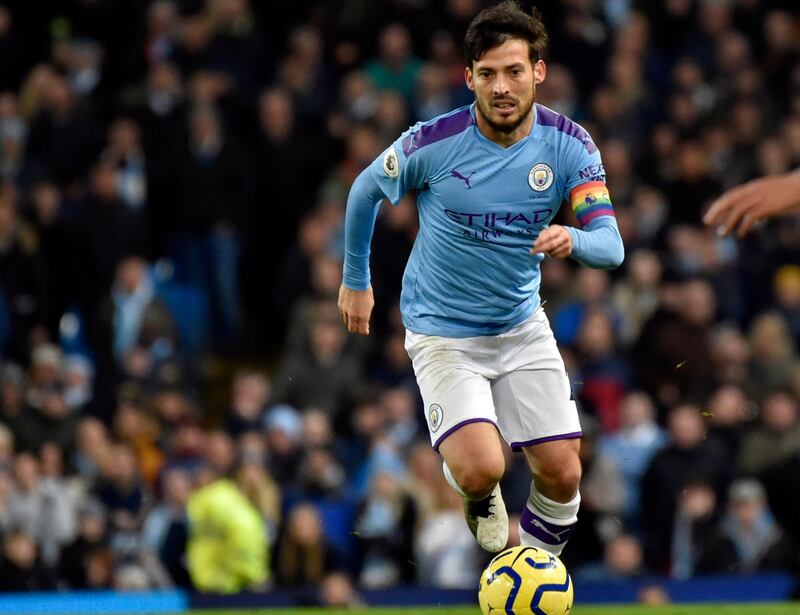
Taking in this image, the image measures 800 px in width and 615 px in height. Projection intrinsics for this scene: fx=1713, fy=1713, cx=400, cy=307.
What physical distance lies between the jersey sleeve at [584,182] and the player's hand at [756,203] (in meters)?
1.77

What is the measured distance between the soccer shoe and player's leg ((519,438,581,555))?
0.14 m

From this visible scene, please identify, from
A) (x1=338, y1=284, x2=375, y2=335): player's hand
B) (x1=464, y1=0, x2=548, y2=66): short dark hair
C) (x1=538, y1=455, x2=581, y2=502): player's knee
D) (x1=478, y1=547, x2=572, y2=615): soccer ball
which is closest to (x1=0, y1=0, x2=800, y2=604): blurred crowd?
(x1=538, y1=455, x2=581, y2=502): player's knee

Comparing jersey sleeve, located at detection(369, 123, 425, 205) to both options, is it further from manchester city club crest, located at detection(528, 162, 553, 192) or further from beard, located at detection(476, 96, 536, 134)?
Answer: manchester city club crest, located at detection(528, 162, 553, 192)

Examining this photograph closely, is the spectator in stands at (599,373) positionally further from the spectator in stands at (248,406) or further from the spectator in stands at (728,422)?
the spectator in stands at (248,406)

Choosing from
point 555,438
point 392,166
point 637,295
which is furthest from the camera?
point 637,295

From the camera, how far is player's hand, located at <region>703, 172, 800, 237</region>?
665 centimetres

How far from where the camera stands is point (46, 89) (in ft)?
57.7

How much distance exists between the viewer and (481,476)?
8.76 m

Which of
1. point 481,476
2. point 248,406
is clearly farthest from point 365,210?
point 248,406

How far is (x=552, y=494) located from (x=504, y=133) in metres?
1.93

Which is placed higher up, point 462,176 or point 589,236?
point 462,176

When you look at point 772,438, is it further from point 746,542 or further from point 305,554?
point 305,554

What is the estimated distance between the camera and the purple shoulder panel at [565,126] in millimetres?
8719

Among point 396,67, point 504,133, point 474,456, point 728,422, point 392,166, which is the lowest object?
point 728,422
